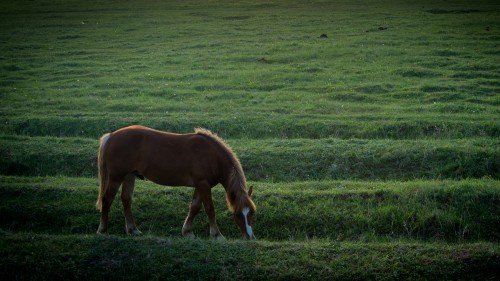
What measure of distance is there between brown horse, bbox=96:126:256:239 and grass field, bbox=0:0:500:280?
742 millimetres

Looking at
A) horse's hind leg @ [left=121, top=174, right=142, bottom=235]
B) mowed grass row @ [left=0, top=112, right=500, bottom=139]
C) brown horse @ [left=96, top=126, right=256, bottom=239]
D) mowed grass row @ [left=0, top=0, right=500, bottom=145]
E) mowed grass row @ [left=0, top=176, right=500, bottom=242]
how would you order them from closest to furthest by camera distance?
brown horse @ [left=96, top=126, right=256, bottom=239], horse's hind leg @ [left=121, top=174, right=142, bottom=235], mowed grass row @ [left=0, top=176, right=500, bottom=242], mowed grass row @ [left=0, top=112, right=500, bottom=139], mowed grass row @ [left=0, top=0, right=500, bottom=145]

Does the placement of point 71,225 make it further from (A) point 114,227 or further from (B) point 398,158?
(B) point 398,158

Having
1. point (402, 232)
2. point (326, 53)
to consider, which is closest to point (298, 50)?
point (326, 53)

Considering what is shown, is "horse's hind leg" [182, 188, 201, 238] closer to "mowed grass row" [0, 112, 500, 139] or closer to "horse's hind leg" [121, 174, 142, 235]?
"horse's hind leg" [121, 174, 142, 235]

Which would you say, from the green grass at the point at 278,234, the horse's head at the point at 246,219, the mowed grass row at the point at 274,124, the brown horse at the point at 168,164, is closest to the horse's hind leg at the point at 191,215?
the brown horse at the point at 168,164

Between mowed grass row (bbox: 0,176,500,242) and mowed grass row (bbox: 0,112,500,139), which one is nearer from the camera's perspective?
mowed grass row (bbox: 0,176,500,242)

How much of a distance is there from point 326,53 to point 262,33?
914 centimetres

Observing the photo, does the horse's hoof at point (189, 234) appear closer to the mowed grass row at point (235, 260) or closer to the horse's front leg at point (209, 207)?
the horse's front leg at point (209, 207)

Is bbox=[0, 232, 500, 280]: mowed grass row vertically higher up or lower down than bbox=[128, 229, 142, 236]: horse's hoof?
higher up

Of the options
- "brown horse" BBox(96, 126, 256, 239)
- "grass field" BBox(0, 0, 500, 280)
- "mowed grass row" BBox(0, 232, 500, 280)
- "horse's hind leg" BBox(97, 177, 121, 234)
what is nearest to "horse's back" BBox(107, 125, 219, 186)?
"brown horse" BBox(96, 126, 256, 239)

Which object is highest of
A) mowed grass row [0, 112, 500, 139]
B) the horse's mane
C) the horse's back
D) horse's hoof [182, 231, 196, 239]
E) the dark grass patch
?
the dark grass patch

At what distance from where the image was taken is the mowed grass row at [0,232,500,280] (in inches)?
301

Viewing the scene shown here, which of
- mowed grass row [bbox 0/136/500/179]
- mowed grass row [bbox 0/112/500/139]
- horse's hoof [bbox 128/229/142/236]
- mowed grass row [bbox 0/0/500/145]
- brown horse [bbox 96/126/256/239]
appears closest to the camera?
brown horse [bbox 96/126/256/239]

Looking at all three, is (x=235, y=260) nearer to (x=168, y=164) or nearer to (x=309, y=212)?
(x=168, y=164)
